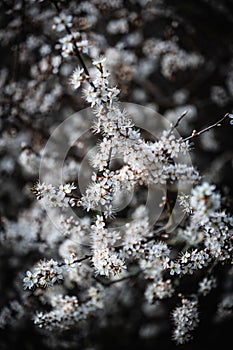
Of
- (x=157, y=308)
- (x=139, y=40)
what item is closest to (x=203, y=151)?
(x=139, y=40)

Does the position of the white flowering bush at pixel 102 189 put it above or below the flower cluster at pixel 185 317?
above

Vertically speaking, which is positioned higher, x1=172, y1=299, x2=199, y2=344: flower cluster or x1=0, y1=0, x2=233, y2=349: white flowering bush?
x1=0, y1=0, x2=233, y2=349: white flowering bush

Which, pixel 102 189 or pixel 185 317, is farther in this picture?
pixel 185 317

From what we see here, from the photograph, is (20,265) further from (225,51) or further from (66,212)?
(225,51)

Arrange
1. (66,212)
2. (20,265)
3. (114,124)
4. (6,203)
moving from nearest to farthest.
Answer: (114,124), (66,212), (20,265), (6,203)

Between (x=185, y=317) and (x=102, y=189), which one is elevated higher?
(x=102, y=189)

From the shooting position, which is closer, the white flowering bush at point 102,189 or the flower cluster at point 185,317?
the white flowering bush at point 102,189

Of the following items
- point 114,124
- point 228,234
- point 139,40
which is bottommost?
point 228,234

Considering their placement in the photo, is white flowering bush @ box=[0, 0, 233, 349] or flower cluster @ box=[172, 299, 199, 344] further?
flower cluster @ box=[172, 299, 199, 344]
